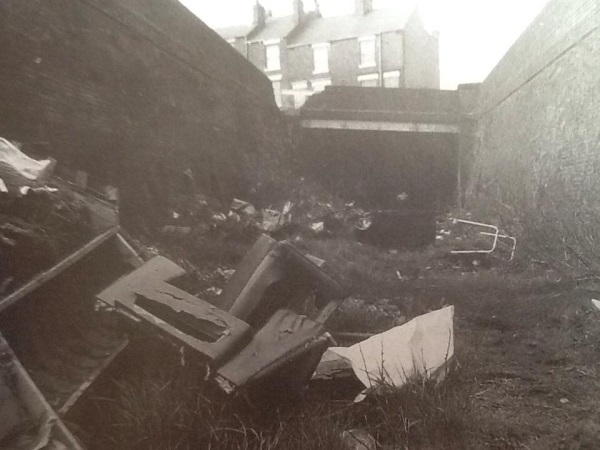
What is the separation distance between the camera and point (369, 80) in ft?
65.2

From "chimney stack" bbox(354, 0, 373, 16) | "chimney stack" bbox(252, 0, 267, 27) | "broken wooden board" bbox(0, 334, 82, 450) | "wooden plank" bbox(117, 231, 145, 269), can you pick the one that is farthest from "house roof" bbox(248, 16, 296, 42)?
"broken wooden board" bbox(0, 334, 82, 450)

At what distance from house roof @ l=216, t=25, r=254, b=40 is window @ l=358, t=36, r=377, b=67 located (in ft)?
12.5

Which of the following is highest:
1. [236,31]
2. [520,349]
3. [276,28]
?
[276,28]

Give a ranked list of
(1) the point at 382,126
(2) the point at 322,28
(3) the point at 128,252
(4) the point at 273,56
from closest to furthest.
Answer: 1. (3) the point at 128,252
2. (1) the point at 382,126
3. (2) the point at 322,28
4. (4) the point at 273,56

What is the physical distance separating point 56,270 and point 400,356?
1550 millimetres

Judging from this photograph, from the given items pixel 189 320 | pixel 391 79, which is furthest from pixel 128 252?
pixel 391 79

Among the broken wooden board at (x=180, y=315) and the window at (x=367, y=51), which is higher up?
the window at (x=367, y=51)

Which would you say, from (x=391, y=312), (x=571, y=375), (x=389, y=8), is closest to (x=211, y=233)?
(x=391, y=312)

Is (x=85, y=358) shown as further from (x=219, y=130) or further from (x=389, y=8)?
(x=389, y=8)

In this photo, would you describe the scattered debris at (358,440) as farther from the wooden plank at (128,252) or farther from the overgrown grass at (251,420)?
the wooden plank at (128,252)

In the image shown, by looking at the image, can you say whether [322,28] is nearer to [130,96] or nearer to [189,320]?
[130,96]

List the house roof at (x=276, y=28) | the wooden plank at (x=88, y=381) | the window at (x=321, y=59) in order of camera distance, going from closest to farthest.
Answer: the wooden plank at (x=88, y=381)
the house roof at (x=276, y=28)
the window at (x=321, y=59)

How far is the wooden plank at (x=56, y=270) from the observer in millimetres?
1812

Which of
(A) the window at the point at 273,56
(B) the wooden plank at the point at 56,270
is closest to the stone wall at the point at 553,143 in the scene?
(B) the wooden plank at the point at 56,270
